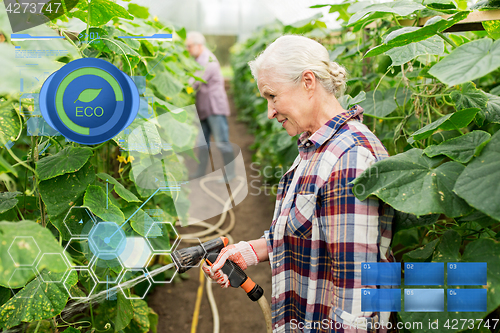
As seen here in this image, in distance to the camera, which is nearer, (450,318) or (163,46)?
(450,318)

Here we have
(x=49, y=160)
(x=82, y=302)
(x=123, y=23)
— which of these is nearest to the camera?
(x=49, y=160)

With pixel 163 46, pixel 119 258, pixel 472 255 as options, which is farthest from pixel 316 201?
pixel 163 46

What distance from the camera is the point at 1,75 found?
464mm

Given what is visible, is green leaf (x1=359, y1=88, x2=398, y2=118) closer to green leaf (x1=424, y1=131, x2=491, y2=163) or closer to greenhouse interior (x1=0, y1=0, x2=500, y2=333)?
greenhouse interior (x1=0, y1=0, x2=500, y2=333)

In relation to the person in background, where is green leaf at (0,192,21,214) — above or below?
above

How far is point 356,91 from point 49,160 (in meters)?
1.29

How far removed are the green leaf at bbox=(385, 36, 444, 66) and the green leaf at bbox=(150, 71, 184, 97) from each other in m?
0.98

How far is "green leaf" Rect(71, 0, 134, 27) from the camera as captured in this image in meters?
0.83

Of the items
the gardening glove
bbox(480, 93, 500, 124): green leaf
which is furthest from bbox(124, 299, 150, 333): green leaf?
bbox(480, 93, 500, 124): green leaf

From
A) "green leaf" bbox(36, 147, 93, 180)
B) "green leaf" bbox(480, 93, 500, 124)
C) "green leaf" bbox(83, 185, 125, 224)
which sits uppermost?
"green leaf" bbox(480, 93, 500, 124)

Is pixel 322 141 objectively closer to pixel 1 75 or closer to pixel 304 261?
pixel 304 261

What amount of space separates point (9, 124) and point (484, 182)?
3.46 ft
